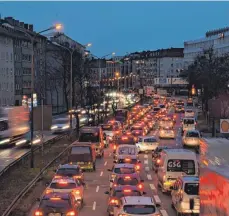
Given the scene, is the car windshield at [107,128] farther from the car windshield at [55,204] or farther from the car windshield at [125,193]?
the car windshield at [55,204]

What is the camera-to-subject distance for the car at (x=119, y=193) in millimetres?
22509

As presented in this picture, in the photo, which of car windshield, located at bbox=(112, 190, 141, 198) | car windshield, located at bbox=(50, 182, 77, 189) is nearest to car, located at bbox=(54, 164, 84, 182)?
car windshield, located at bbox=(50, 182, 77, 189)

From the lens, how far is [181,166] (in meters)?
27.9

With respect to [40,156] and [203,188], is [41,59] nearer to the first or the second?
Answer: [40,156]

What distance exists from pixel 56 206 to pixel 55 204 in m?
0.14

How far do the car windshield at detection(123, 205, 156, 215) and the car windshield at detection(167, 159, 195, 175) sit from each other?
9457 mm

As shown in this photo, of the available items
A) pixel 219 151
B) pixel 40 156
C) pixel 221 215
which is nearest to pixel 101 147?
pixel 40 156

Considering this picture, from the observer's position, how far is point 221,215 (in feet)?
37.6

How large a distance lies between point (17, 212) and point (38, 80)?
94.2m

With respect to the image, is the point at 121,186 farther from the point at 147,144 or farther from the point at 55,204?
the point at 147,144

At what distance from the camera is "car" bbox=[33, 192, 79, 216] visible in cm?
1984

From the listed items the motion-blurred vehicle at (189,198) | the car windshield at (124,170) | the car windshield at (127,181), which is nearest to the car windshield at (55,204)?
the motion-blurred vehicle at (189,198)

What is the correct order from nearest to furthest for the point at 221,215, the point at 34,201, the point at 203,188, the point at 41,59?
the point at 221,215 → the point at 203,188 → the point at 34,201 → the point at 41,59

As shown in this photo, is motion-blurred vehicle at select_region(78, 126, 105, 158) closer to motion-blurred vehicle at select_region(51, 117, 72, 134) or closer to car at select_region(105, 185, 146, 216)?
motion-blurred vehicle at select_region(51, 117, 72, 134)
